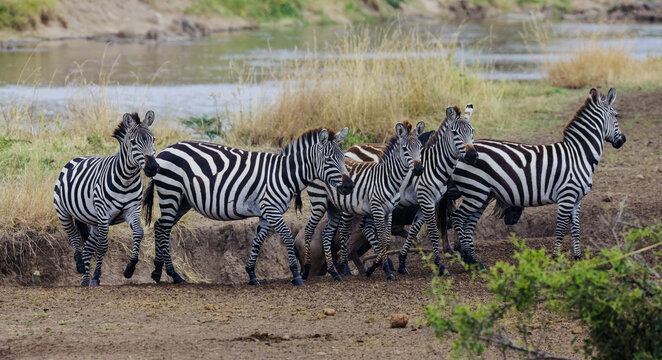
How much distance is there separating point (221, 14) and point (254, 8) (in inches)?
124

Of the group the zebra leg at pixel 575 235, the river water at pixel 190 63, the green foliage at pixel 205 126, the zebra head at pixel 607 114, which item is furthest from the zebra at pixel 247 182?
the river water at pixel 190 63

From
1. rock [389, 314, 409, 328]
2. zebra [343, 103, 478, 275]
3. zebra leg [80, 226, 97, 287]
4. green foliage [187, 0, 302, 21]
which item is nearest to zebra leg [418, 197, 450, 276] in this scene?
zebra [343, 103, 478, 275]

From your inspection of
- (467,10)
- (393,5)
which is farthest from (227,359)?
(467,10)

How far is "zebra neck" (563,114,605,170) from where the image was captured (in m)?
9.29

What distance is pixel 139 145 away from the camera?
27.7 feet

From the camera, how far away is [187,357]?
594 centimetres

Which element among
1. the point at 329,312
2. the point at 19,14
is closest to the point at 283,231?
the point at 329,312

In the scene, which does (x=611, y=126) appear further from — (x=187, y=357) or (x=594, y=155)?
(x=187, y=357)

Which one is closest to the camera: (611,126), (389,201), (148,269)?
(389,201)

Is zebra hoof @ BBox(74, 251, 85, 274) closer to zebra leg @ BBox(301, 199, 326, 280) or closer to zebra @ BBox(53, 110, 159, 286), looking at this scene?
zebra @ BBox(53, 110, 159, 286)

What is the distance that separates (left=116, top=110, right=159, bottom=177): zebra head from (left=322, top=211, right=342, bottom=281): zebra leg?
6.47 ft

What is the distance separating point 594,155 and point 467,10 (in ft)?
154

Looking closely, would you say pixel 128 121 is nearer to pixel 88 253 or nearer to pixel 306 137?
pixel 88 253

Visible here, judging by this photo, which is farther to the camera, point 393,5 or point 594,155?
point 393,5
